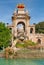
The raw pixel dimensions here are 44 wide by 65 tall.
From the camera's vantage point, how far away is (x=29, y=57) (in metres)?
39.8

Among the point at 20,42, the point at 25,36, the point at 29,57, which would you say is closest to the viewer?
the point at 29,57

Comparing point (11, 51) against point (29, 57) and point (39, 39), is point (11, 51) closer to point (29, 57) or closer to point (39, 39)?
point (29, 57)

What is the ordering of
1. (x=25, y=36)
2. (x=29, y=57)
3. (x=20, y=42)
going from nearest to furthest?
1. (x=29, y=57)
2. (x=20, y=42)
3. (x=25, y=36)

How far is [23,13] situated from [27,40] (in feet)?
27.4

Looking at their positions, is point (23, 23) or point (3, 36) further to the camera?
point (23, 23)

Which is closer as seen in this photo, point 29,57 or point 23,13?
point 29,57

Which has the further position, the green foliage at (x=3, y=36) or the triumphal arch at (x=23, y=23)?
the triumphal arch at (x=23, y=23)

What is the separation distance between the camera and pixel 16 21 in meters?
65.2

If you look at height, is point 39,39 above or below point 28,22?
below

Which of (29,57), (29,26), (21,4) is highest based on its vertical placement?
(21,4)

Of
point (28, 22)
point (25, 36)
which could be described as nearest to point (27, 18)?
point (28, 22)

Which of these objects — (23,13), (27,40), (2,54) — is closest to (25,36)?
(27,40)

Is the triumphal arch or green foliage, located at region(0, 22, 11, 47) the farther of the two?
the triumphal arch

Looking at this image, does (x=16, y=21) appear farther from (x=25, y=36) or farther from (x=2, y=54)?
(x=2, y=54)
